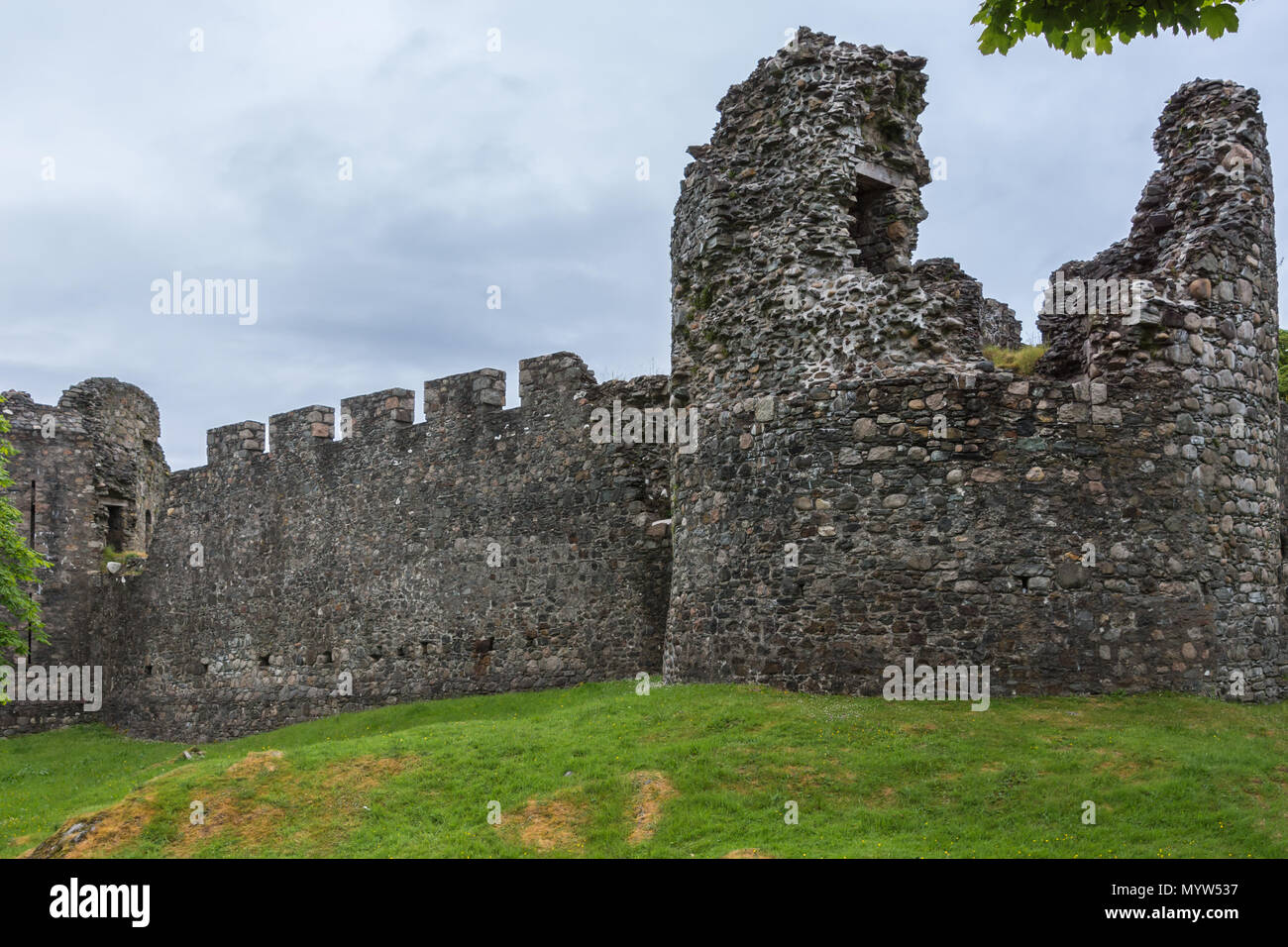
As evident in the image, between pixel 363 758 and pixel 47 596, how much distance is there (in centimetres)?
1712

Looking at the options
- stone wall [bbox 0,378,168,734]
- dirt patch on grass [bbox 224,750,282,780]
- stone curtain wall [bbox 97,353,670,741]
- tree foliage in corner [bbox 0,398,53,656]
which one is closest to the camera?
dirt patch on grass [bbox 224,750,282,780]

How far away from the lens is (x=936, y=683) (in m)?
13.1

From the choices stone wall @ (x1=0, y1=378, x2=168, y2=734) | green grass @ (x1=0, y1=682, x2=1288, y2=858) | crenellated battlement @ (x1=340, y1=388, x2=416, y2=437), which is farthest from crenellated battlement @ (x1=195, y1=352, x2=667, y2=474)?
green grass @ (x1=0, y1=682, x2=1288, y2=858)

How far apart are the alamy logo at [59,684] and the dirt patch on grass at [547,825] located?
65.3ft

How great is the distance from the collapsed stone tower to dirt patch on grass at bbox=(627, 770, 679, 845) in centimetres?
288

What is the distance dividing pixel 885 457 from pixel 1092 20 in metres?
6.71

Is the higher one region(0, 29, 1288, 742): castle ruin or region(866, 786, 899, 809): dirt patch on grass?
region(0, 29, 1288, 742): castle ruin

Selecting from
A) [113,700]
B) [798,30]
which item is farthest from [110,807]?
[113,700]

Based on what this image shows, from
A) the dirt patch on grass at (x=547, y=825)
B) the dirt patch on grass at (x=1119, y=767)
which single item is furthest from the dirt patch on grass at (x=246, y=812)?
the dirt patch on grass at (x=1119, y=767)

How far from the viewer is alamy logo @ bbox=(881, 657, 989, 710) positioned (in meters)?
13.0

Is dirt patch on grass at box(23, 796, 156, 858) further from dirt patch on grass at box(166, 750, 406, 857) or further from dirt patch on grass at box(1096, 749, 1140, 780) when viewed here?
dirt patch on grass at box(1096, 749, 1140, 780)

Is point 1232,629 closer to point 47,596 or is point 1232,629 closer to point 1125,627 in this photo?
point 1125,627

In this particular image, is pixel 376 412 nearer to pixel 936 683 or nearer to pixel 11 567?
pixel 11 567

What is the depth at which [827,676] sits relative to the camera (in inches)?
540
